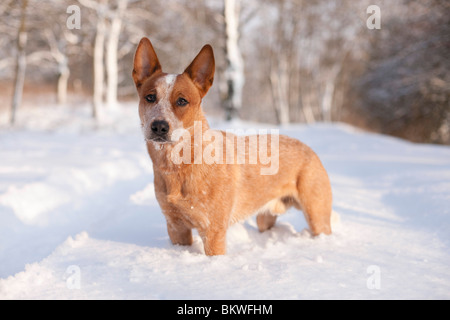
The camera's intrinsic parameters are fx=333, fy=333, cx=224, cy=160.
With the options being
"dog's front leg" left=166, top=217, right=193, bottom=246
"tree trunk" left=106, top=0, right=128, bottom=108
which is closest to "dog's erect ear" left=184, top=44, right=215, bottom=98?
"dog's front leg" left=166, top=217, right=193, bottom=246

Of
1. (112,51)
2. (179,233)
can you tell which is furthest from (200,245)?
(112,51)

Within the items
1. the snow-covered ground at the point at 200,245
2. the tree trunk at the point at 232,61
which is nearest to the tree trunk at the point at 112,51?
the tree trunk at the point at 232,61

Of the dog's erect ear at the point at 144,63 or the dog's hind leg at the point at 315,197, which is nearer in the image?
the dog's erect ear at the point at 144,63

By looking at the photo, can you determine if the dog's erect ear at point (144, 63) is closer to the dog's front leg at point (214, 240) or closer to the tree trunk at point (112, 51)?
the dog's front leg at point (214, 240)

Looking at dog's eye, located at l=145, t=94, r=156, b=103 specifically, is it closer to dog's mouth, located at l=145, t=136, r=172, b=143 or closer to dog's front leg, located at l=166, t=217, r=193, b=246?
dog's mouth, located at l=145, t=136, r=172, b=143

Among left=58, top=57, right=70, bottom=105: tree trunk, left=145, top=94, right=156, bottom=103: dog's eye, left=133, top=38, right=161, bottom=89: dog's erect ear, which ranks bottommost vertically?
left=145, top=94, right=156, bottom=103: dog's eye

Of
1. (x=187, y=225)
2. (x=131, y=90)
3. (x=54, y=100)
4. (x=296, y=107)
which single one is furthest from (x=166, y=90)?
(x=296, y=107)

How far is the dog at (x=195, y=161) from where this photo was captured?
264 cm

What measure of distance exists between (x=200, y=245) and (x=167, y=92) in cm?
143

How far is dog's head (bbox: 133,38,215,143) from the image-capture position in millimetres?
2539

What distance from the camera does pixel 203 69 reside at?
2824mm

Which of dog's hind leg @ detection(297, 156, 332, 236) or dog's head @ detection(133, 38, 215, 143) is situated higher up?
dog's head @ detection(133, 38, 215, 143)

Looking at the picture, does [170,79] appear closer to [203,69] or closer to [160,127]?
[203,69]

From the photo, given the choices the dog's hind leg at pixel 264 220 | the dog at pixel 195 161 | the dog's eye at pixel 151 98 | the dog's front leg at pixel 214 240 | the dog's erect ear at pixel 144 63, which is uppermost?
the dog's erect ear at pixel 144 63
